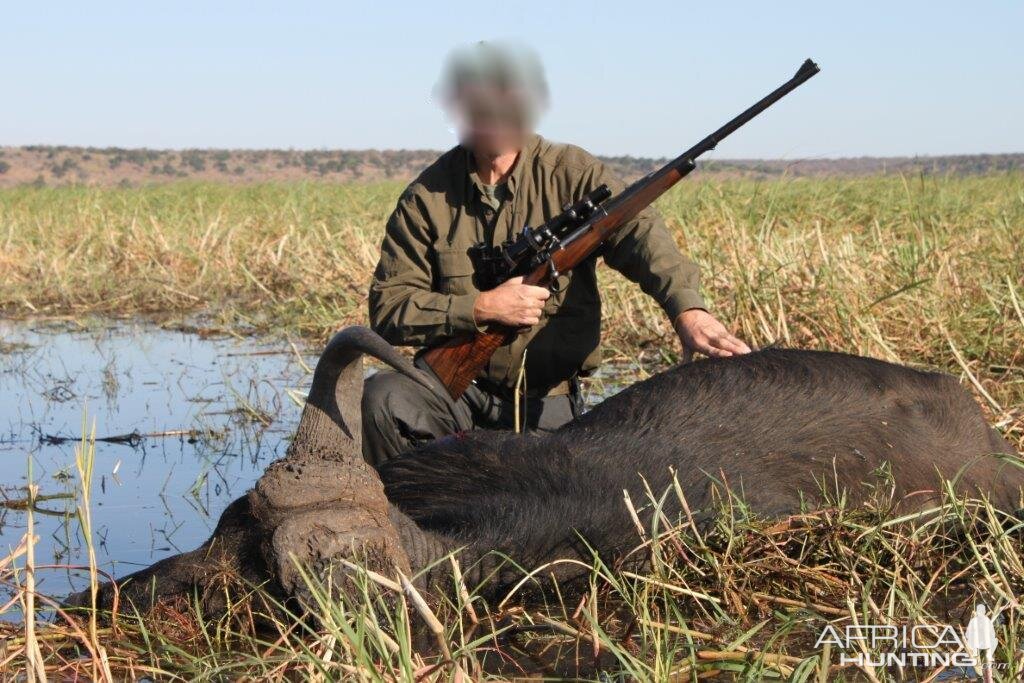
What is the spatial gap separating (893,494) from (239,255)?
9.97 meters

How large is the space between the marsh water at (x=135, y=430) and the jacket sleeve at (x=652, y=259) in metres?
1.65

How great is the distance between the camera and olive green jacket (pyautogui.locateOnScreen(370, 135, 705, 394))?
522 cm

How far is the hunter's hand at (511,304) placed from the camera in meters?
4.84

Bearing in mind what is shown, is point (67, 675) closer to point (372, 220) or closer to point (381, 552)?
point (381, 552)

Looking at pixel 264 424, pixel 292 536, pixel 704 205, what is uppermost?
pixel 704 205

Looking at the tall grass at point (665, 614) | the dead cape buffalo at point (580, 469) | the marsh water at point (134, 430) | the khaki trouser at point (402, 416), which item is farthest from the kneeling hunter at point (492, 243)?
the tall grass at point (665, 614)

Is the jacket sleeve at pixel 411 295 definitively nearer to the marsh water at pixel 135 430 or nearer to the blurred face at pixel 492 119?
the blurred face at pixel 492 119

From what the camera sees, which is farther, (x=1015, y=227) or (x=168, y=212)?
(x=168, y=212)

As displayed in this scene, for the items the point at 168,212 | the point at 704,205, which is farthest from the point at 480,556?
the point at 168,212

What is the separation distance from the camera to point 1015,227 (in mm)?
9375

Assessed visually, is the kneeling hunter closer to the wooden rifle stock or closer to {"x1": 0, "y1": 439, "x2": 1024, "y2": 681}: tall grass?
the wooden rifle stock

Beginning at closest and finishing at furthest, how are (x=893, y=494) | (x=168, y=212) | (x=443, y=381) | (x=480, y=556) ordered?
(x=480, y=556), (x=893, y=494), (x=443, y=381), (x=168, y=212)

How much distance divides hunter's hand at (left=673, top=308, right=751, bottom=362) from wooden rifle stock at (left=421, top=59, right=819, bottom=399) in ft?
1.53

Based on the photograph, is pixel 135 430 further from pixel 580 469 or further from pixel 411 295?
pixel 580 469
